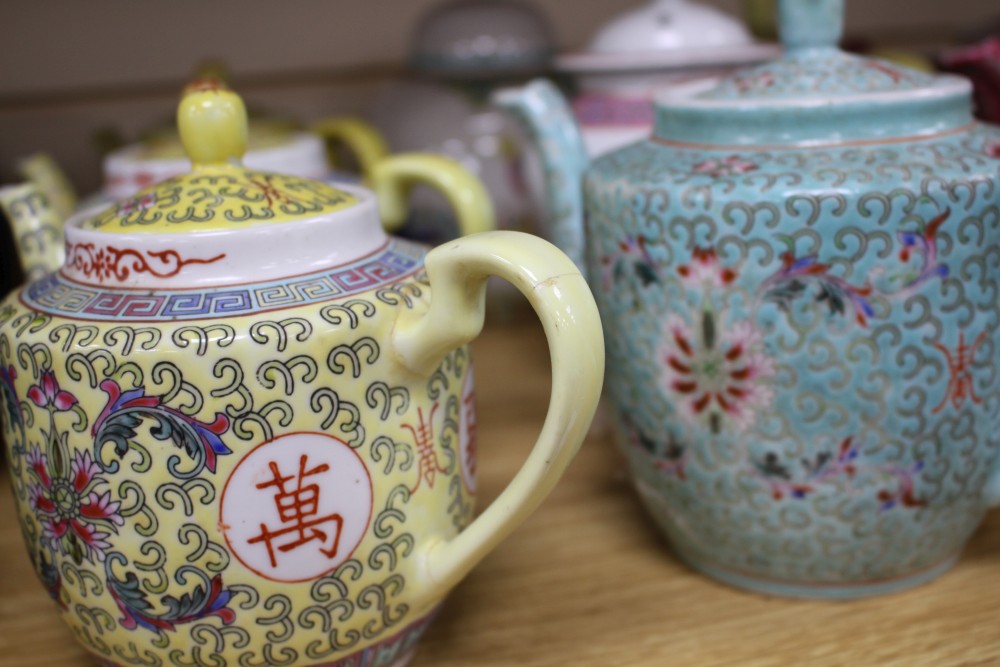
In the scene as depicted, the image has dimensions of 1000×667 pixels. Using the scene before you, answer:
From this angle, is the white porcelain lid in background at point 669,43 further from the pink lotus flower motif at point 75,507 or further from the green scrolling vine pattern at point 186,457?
the pink lotus flower motif at point 75,507

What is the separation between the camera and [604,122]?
0.90 metres

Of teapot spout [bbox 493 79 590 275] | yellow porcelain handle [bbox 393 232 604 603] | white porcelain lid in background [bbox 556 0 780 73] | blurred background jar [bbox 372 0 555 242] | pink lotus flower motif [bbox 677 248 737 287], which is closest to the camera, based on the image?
yellow porcelain handle [bbox 393 232 604 603]

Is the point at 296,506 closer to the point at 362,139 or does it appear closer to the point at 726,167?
the point at 726,167

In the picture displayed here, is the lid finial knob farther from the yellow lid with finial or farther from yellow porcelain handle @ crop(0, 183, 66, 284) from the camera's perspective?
yellow porcelain handle @ crop(0, 183, 66, 284)

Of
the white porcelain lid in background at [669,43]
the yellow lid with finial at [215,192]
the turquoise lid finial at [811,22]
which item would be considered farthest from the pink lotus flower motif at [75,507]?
the white porcelain lid in background at [669,43]

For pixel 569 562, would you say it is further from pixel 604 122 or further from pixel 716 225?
pixel 604 122

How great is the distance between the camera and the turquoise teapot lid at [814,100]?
56 cm

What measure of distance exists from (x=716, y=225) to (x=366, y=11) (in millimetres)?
771

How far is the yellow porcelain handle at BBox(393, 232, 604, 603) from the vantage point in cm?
45

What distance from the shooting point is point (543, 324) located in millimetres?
440

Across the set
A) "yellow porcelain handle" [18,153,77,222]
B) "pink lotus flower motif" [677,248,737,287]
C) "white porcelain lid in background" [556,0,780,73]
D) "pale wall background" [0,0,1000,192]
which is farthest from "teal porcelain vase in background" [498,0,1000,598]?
"pale wall background" [0,0,1000,192]

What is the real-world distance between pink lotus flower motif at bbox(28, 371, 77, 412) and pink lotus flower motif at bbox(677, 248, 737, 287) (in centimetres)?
32

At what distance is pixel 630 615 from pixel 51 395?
→ 0.35 metres

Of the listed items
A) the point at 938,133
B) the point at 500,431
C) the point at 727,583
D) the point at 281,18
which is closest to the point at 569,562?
the point at 727,583
